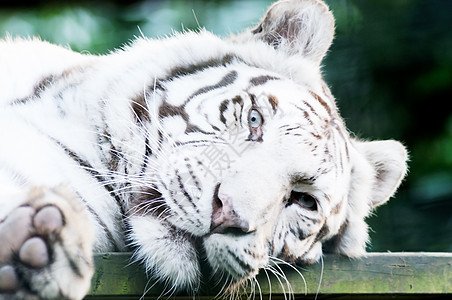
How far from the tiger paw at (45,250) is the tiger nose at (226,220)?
14.6 inches

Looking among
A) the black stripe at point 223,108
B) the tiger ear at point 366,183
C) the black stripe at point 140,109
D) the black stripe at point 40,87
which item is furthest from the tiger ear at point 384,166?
the black stripe at point 40,87

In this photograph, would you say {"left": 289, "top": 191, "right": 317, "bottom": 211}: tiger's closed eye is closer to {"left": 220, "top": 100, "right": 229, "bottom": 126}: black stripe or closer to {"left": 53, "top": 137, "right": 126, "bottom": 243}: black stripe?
{"left": 220, "top": 100, "right": 229, "bottom": 126}: black stripe

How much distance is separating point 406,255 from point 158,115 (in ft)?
2.14

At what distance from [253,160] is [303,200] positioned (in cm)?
18

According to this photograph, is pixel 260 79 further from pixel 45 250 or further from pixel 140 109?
pixel 45 250

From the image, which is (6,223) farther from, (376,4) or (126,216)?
(376,4)

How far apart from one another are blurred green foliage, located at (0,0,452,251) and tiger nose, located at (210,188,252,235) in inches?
63.3

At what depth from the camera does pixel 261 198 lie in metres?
1.43

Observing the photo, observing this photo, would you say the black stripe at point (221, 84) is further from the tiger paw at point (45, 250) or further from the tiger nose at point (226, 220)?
the tiger paw at point (45, 250)

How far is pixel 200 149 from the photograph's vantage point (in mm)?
1553

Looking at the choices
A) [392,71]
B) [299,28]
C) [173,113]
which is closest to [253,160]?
[173,113]

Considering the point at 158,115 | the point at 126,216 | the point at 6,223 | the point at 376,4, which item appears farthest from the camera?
the point at 376,4

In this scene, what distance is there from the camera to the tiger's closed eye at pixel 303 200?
1.59 metres

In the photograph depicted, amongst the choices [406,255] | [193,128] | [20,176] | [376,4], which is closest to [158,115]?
[193,128]
